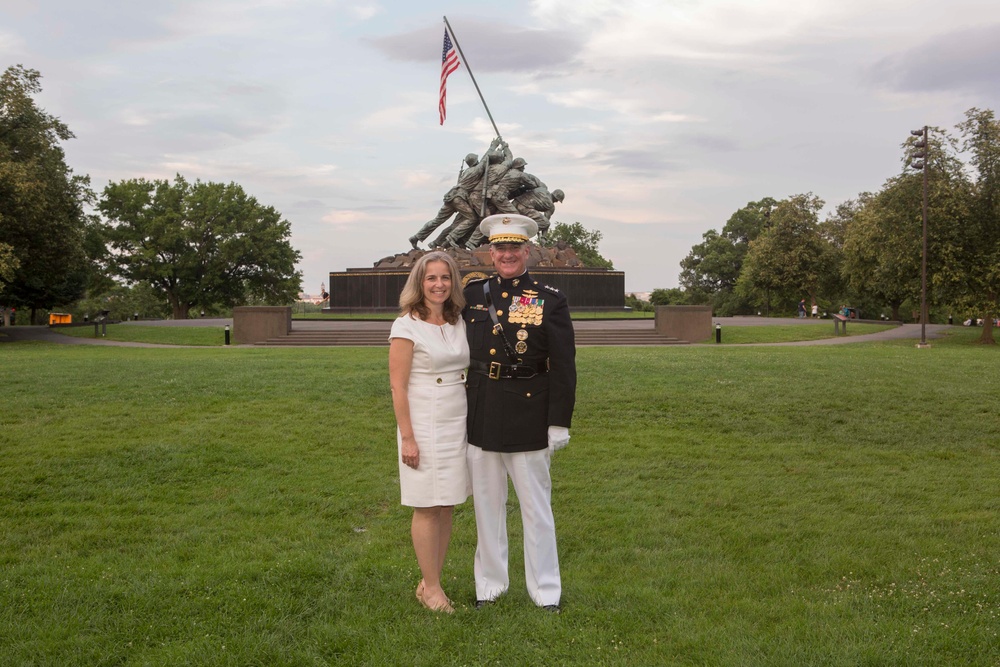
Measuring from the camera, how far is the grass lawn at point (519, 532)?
4031 millimetres

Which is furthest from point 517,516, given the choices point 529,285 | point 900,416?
point 900,416

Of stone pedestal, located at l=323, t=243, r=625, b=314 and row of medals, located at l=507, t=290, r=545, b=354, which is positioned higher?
stone pedestal, located at l=323, t=243, r=625, b=314

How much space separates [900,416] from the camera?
10922mm

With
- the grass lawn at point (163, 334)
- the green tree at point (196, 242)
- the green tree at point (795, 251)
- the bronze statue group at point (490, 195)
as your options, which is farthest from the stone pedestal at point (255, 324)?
the green tree at point (795, 251)

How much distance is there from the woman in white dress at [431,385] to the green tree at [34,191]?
26352 mm

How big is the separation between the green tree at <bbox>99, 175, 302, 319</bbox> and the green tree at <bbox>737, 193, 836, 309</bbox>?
30.9m

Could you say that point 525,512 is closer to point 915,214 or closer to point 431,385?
point 431,385

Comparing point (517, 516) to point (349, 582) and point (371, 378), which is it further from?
point (371, 378)

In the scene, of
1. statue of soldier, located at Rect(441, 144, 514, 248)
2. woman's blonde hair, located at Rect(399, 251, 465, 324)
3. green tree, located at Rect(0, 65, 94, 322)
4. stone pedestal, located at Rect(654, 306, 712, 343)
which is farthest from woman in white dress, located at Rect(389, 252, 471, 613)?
statue of soldier, located at Rect(441, 144, 514, 248)

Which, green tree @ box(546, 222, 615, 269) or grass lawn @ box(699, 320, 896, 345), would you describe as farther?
green tree @ box(546, 222, 615, 269)

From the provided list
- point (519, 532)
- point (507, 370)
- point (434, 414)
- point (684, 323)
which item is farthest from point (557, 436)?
point (684, 323)

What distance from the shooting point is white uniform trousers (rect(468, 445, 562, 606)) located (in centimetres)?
444

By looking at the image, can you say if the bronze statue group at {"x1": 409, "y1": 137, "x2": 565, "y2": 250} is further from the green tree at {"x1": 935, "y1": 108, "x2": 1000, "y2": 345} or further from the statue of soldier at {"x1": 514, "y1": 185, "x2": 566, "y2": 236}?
the green tree at {"x1": 935, "y1": 108, "x2": 1000, "y2": 345}

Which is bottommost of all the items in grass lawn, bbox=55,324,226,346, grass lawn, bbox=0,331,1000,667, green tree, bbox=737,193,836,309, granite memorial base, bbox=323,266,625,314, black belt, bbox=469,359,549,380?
grass lawn, bbox=0,331,1000,667
